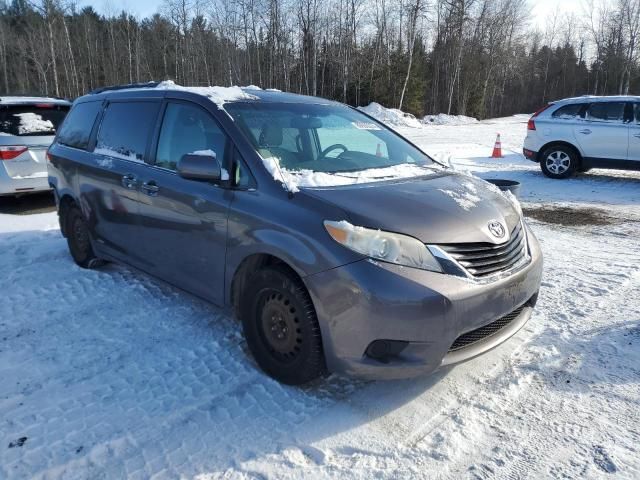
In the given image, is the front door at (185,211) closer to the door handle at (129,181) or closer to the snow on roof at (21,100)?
the door handle at (129,181)

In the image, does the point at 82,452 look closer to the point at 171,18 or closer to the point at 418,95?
the point at 418,95

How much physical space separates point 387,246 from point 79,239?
12.5 feet

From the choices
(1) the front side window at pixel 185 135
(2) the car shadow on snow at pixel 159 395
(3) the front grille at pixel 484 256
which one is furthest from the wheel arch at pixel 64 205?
(3) the front grille at pixel 484 256

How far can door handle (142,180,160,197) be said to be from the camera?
143 inches

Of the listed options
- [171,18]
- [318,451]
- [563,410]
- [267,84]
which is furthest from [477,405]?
[171,18]

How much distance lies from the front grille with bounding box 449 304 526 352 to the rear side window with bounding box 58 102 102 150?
3.99 m

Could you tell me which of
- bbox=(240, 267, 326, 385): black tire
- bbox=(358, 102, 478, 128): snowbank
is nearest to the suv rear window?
bbox=(240, 267, 326, 385): black tire

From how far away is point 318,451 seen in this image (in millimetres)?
2400

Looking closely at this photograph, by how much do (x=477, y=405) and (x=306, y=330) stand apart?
→ 107 centimetres

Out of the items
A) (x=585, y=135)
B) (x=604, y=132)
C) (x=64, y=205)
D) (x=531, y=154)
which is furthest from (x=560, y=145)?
(x=64, y=205)

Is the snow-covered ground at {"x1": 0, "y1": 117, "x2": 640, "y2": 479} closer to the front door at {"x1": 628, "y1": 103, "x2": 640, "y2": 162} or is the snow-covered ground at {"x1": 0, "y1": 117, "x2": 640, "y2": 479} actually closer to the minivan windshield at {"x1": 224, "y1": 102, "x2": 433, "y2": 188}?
the minivan windshield at {"x1": 224, "y1": 102, "x2": 433, "y2": 188}

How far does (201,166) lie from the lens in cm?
306

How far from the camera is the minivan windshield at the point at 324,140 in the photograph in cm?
326

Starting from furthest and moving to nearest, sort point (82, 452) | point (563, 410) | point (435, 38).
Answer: point (435, 38) < point (563, 410) < point (82, 452)
